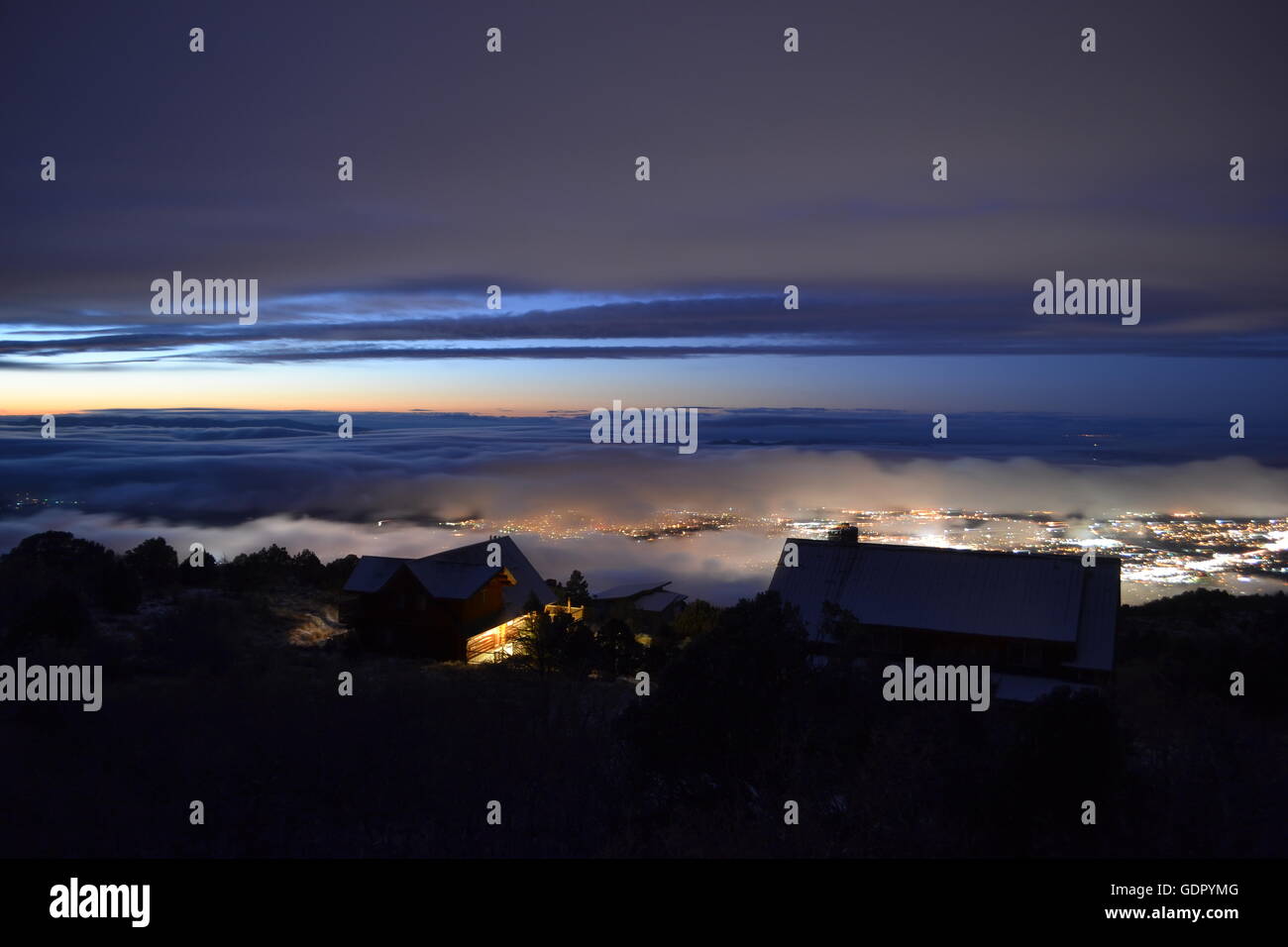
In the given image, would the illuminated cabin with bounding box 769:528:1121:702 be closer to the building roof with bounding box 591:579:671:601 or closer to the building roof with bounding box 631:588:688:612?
the building roof with bounding box 631:588:688:612

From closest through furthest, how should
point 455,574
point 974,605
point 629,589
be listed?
1. point 974,605
2. point 455,574
3. point 629,589

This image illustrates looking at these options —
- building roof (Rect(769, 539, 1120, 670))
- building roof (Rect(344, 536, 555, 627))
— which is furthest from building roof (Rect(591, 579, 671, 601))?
building roof (Rect(769, 539, 1120, 670))

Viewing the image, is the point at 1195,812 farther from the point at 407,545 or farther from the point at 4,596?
the point at 407,545

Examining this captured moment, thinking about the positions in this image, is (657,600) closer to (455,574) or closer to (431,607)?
(455,574)

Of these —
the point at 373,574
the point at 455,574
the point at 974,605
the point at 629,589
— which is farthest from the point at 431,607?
the point at 974,605

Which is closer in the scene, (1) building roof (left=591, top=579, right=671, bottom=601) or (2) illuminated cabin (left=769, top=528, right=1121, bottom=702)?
(2) illuminated cabin (left=769, top=528, right=1121, bottom=702)

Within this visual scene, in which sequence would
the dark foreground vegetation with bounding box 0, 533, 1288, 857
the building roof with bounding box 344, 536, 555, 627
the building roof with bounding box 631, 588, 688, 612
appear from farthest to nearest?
the building roof with bounding box 631, 588, 688, 612, the building roof with bounding box 344, 536, 555, 627, the dark foreground vegetation with bounding box 0, 533, 1288, 857

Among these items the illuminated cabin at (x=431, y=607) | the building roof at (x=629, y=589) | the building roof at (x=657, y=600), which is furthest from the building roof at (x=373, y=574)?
the building roof at (x=657, y=600)
